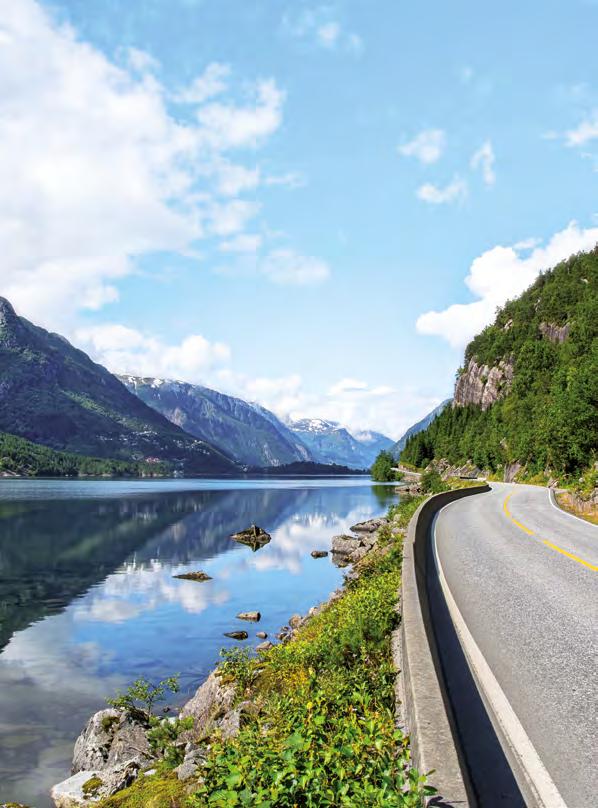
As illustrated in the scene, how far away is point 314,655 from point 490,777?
4350 mm

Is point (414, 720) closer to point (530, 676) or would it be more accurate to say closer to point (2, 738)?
point (530, 676)

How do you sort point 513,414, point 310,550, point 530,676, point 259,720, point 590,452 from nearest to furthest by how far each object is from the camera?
point 259,720 < point 530,676 < point 310,550 < point 590,452 < point 513,414

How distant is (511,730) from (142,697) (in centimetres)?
1247

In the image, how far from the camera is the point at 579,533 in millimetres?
23250

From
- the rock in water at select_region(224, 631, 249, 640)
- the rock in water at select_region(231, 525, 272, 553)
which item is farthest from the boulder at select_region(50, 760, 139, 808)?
the rock in water at select_region(231, 525, 272, 553)

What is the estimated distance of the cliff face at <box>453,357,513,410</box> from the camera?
158 meters

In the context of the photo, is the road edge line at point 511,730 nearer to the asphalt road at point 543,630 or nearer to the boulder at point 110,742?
the asphalt road at point 543,630

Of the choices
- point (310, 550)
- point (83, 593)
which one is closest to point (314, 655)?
point (83, 593)

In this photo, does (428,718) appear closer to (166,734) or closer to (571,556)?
(166,734)

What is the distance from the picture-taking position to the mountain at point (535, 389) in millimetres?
62094

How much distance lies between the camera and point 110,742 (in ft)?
42.3

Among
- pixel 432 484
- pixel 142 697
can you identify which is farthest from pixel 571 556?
pixel 432 484

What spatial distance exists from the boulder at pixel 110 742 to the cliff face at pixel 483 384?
153 meters

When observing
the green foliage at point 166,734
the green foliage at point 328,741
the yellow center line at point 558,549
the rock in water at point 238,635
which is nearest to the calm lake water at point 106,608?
the rock in water at point 238,635
